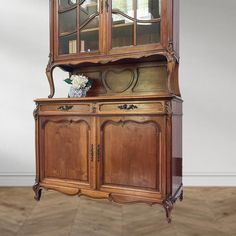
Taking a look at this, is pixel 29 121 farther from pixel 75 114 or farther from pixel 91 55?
pixel 91 55

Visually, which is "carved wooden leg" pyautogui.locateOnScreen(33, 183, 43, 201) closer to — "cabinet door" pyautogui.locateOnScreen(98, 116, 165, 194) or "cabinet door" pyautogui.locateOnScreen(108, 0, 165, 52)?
"cabinet door" pyautogui.locateOnScreen(98, 116, 165, 194)

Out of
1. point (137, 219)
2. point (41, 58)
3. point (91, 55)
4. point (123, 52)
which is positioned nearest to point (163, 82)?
point (123, 52)

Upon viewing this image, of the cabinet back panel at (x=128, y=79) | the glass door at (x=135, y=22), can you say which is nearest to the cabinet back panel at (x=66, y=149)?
the cabinet back panel at (x=128, y=79)

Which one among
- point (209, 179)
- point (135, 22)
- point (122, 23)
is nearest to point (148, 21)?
point (135, 22)

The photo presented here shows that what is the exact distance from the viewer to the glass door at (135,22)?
5.93 feet

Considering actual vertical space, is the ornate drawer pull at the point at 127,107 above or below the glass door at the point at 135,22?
below

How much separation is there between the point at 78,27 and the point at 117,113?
79cm

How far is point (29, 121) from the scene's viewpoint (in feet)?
8.25

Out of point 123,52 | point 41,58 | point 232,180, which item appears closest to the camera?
point 123,52

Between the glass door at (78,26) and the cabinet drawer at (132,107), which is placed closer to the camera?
the cabinet drawer at (132,107)

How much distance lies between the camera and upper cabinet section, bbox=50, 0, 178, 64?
179cm

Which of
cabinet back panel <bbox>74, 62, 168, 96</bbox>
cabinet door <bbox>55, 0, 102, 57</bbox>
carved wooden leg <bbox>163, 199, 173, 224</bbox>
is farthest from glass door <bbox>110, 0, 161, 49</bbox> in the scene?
carved wooden leg <bbox>163, 199, 173, 224</bbox>

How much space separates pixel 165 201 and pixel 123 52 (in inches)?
41.7

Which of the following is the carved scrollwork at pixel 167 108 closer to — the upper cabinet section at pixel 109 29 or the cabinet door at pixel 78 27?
the upper cabinet section at pixel 109 29
